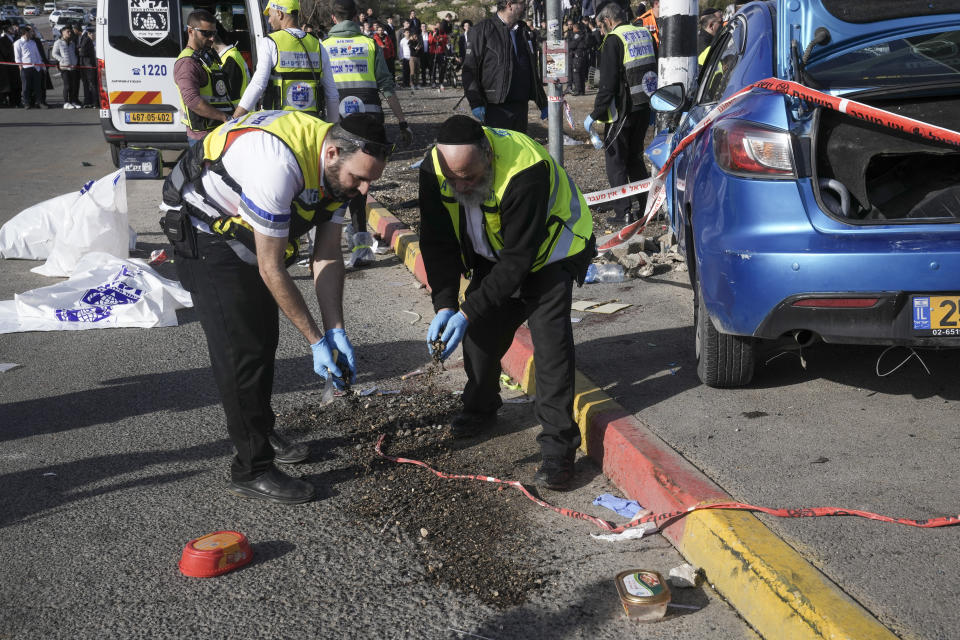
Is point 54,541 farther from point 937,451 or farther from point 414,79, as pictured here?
point 414,79

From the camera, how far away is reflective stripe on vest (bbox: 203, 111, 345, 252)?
131 inches

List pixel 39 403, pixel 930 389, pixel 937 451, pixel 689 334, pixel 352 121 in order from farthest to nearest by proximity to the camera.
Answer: pixel 689 334 < pixel 39 403 < pixel 930 389 < pixel 937 451 < pixel 352 121

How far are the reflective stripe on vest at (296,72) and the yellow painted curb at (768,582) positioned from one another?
16.5 feet

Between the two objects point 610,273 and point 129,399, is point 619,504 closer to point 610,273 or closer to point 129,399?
point 129,399

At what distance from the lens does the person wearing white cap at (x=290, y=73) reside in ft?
22.9

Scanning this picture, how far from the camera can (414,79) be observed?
89.6ft

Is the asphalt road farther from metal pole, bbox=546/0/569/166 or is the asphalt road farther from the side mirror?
metal pole, bbox=546/0/569/166

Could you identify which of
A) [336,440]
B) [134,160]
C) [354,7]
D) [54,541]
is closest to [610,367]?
[336,440]

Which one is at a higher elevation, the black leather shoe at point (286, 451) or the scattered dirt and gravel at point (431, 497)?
the black leather shoe at point (286, 451)

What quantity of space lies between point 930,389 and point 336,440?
9.02 feet

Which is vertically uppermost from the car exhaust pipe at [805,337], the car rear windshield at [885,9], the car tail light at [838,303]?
the car rear windshield at [885,9]

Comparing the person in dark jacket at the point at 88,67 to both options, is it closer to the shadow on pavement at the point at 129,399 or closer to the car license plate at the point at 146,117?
the car license plate at the point at 146,117

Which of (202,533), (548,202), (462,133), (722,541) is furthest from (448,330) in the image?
(722,541)

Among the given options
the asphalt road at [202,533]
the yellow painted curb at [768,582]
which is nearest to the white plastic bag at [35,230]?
the asphalt road at [202,533]
